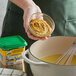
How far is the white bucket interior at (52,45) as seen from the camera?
2.31 feet

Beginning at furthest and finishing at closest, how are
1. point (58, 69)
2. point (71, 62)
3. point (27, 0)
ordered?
point (27, 0), point (71, 62), point (58, 69)

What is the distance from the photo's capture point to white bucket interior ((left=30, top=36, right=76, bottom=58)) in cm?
70

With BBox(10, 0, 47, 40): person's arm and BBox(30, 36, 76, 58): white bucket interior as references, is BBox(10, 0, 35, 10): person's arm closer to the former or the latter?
BBox(10, 0, 47, 40): person's arm

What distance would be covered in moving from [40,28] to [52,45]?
9cm

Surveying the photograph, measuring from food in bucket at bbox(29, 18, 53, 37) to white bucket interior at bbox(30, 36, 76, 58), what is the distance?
33mm

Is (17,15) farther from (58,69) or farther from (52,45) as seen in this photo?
(58,69)

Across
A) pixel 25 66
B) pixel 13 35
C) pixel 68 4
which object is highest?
pixel 68 4

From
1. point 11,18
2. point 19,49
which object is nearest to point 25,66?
point 19,49

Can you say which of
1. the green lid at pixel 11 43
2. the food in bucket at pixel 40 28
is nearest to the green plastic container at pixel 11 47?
the green lid at pixel 11 43

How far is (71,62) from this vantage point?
0.69 metres

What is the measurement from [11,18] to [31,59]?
0.36m

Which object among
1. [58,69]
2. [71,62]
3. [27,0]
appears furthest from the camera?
[27,0]

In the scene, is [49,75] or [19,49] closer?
[49,75]

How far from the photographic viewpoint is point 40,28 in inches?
27.2
